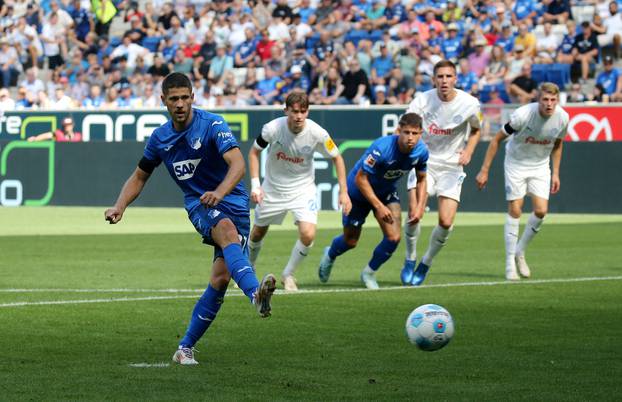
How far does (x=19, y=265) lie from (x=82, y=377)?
8348mm

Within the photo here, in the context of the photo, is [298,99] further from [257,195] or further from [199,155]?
[199,155]

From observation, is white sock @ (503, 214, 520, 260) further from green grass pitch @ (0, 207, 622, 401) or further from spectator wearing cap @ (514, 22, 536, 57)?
spectator wearing cap @ (514, 22, 536, 57)

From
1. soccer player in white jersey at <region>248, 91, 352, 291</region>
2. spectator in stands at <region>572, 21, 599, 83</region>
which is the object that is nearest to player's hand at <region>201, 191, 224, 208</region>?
soccer player in white jersey at <region>248, 91, 352, 291</region>

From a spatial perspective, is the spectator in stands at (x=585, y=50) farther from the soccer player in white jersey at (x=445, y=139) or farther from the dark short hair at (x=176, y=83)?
the dark short hair at (x=176, y=83)

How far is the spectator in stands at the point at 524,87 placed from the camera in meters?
26.4

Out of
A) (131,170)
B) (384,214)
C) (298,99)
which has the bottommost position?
(131,170)

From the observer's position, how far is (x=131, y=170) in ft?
95.6

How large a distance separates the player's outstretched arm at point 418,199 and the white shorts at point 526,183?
68.8 inches

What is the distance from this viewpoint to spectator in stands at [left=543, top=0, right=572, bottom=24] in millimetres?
28297

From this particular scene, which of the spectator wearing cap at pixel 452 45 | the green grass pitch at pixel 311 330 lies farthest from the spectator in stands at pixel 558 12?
the green grass pitch at pixel 311 330

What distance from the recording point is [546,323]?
1080cm

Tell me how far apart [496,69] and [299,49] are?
5.47m

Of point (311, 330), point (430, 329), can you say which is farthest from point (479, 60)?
point (430, 329)

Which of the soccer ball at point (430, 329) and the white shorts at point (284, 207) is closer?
the soccer ball at point (430, 329)
